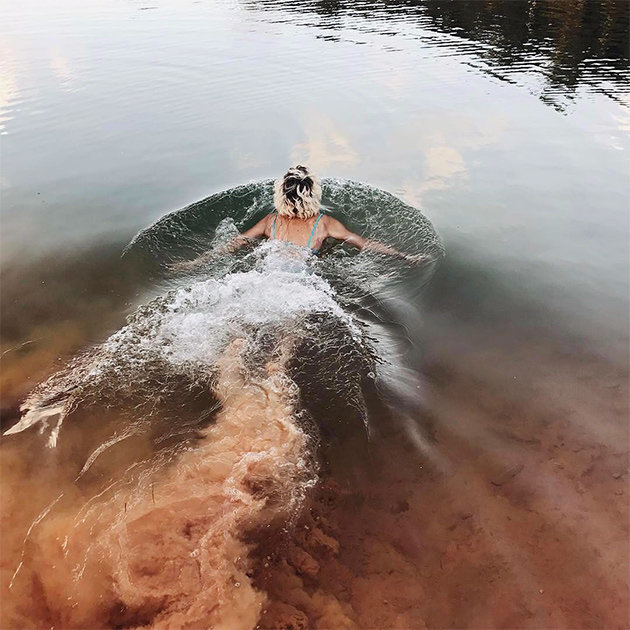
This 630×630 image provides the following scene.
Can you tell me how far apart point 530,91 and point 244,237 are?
11776 millimetres

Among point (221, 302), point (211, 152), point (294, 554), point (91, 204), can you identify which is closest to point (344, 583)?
point (294, 554)

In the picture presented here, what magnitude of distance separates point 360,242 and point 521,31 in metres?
21.4

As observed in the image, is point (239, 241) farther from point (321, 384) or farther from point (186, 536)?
point (186, 536)

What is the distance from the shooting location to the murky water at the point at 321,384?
3.12m

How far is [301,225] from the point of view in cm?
661

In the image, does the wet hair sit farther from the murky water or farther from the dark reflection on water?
the dark reflection on water

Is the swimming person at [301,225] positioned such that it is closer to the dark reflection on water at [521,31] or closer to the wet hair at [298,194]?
the wet hair at [298,194]

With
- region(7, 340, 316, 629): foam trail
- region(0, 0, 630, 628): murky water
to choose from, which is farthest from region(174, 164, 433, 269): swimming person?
region(7, 340, 316, 629): foam trail

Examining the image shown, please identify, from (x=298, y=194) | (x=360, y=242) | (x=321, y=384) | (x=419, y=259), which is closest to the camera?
(x=321, y=384)

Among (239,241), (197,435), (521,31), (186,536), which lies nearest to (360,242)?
(239,241)

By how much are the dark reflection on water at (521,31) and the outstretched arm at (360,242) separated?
371 inches

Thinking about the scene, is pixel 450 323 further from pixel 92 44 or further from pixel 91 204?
pixel 92 44

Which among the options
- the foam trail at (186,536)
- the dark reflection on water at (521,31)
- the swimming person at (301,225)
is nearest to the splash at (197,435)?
the foam trail at (186,536)

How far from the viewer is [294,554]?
10.6 ft
